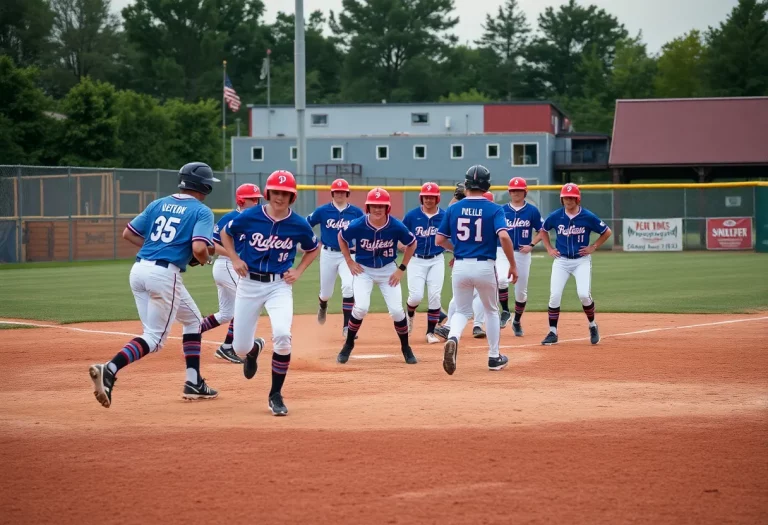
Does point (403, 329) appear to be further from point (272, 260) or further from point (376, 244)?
point (272, 260)

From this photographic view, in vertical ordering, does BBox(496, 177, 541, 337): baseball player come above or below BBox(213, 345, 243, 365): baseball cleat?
above

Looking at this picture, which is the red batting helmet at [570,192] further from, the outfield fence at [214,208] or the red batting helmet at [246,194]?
the outfield fence at [214,208]

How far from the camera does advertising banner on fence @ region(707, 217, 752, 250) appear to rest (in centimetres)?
3575

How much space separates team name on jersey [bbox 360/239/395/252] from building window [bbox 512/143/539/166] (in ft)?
162

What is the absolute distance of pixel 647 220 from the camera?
3712 cm

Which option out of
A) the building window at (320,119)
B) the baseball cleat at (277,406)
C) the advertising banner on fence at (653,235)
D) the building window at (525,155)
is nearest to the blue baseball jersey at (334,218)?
the baseball cleat at (277,406)

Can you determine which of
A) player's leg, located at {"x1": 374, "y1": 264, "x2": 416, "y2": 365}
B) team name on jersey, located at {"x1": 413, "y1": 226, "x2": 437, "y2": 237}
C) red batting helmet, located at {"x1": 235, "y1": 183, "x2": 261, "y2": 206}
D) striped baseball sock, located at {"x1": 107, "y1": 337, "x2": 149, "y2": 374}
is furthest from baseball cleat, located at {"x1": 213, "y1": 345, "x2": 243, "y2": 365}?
team name on jersey, located at {"x1": 413, "y1": 226, "x2": 437, "y2": 237}

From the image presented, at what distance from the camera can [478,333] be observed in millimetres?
13250

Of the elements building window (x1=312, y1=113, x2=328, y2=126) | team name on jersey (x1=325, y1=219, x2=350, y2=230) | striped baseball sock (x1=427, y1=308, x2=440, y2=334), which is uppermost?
building window (x1=312, y1=113, x2=328, y2=126)

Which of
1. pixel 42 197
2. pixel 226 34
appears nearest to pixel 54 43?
pixel 226 34

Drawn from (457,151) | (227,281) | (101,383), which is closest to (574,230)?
(227,281)

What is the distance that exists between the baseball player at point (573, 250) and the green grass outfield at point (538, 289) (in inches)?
179

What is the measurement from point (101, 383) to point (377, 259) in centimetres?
417

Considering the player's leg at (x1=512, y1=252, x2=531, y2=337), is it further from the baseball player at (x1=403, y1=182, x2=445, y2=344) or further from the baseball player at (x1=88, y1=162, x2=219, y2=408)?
the baseball player at (x1=88, y1=162, x2=219, y2=408)
